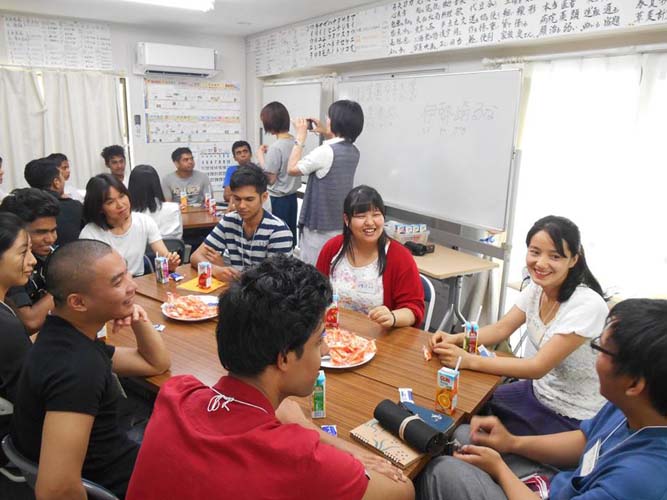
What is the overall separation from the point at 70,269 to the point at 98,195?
4.92ft

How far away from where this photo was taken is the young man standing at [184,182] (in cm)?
512

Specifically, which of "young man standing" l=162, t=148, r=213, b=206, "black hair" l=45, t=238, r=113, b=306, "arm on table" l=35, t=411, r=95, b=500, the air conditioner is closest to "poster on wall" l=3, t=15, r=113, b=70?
the air conditioner

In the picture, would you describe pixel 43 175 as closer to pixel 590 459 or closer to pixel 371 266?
pixel 371 266

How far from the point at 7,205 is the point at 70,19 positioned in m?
3.62

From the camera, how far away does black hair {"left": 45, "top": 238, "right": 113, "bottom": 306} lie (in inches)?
51.6

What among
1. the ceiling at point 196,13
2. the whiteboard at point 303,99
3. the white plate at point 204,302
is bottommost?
the white plate at point 204,302

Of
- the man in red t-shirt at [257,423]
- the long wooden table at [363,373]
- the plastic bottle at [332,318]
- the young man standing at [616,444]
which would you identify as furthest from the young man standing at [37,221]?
the young man standing at [616,444]

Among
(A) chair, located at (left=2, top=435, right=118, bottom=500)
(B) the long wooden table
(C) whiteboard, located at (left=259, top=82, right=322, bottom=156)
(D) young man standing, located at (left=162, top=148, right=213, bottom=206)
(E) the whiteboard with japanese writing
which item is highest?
(E) the whiteboard with japanese writing

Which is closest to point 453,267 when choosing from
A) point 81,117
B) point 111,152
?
point 111,152

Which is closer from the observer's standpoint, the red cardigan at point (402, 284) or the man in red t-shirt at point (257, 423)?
the man in red t-shirt at point (257, 423)

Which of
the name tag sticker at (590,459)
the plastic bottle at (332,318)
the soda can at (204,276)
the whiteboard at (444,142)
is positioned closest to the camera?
the name tag sticker at (590,459)

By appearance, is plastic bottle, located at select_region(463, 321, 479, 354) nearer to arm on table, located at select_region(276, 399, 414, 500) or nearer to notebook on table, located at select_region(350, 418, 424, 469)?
notebook on table, located at select_region(350, 418, 424, 469)

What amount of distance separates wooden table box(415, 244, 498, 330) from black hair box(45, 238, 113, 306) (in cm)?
217

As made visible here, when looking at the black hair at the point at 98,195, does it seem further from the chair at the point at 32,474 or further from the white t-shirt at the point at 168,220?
the chair at the point at 32,474
